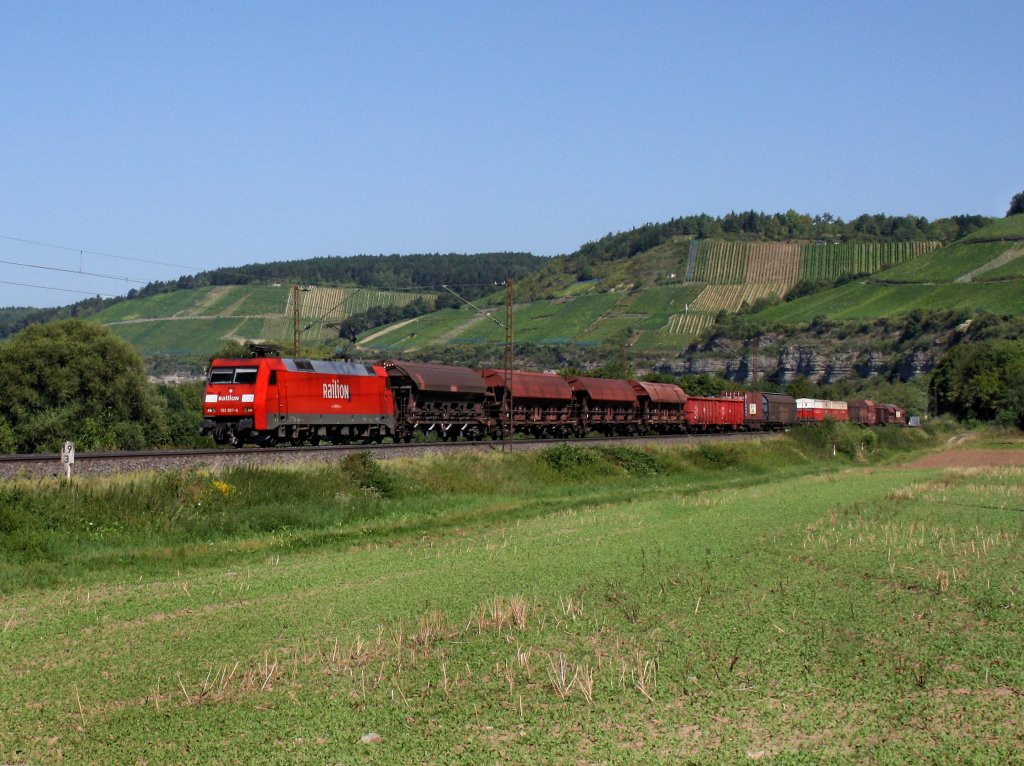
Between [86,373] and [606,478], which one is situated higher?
[86,373]

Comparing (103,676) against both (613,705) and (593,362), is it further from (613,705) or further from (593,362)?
(593,362)

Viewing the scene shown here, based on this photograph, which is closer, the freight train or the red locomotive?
the red locomotive

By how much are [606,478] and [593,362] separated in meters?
127

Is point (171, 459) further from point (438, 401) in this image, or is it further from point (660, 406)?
point (660, 406)

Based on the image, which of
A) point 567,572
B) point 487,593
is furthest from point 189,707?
point 567,572

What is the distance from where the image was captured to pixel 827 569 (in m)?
18.8

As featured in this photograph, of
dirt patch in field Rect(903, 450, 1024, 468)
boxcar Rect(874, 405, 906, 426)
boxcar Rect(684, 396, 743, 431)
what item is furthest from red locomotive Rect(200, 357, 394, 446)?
boxcar Rect(874, 405, 906, 426)

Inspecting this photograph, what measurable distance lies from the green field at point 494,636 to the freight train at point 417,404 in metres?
13.5

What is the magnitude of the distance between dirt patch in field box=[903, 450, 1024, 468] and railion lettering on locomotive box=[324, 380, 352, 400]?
33.6 metres

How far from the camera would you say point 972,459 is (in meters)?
67.6

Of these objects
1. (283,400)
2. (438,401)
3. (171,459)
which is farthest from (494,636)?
(438,401)

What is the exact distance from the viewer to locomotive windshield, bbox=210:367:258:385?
41844 millimetres

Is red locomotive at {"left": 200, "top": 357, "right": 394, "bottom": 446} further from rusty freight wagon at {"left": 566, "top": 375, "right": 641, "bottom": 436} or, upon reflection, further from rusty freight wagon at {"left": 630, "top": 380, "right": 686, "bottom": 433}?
rusty freight wagon at {"left": 630, "top": 380, "right": 686, "bottom": 433}

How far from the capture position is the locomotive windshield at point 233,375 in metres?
41.8
